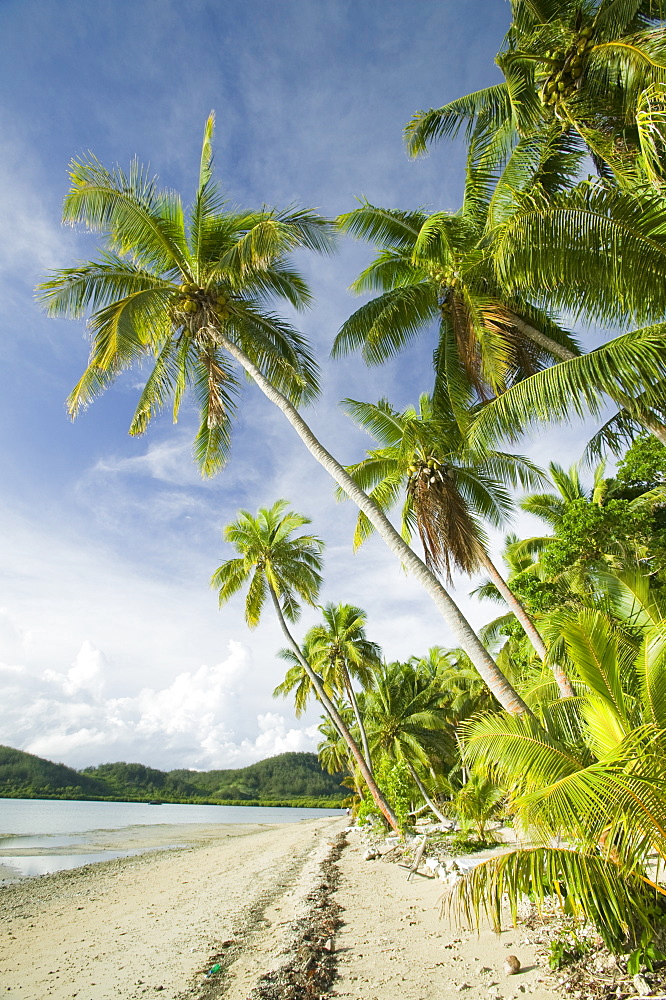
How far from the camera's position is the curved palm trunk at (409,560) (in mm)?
5574

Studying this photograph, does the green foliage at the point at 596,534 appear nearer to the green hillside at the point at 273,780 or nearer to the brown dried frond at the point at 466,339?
the brown dried frond at the point at 466,339

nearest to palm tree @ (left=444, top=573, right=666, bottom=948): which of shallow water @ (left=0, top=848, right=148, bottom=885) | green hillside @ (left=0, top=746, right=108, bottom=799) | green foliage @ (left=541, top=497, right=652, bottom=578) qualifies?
green foliage @ (left=541, top=497, right=652, bottom=578)

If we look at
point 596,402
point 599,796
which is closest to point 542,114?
point 596,402

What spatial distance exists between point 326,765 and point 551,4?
134 feet

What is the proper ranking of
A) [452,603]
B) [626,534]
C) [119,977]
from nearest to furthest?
[119,977] < [452,603] < [626,534]

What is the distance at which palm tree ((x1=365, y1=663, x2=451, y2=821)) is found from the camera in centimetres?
2322

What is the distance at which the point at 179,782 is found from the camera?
12294 cm

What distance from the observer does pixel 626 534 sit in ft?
38.0

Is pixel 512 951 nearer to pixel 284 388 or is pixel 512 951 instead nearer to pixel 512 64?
pixel 284 388

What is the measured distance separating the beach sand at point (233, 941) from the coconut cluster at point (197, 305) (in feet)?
29.0

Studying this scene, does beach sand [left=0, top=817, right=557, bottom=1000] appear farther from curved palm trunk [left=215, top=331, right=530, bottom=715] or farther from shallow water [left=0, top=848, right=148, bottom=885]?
shallow water [left=0, top=848, right=148, bottom=885]

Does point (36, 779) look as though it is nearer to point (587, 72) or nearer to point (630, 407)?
point (630, 407)

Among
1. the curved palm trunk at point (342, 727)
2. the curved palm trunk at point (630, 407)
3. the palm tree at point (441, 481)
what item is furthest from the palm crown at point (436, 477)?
the curved palm trunk at point (342, 727)

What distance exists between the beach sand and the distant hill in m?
88.9
